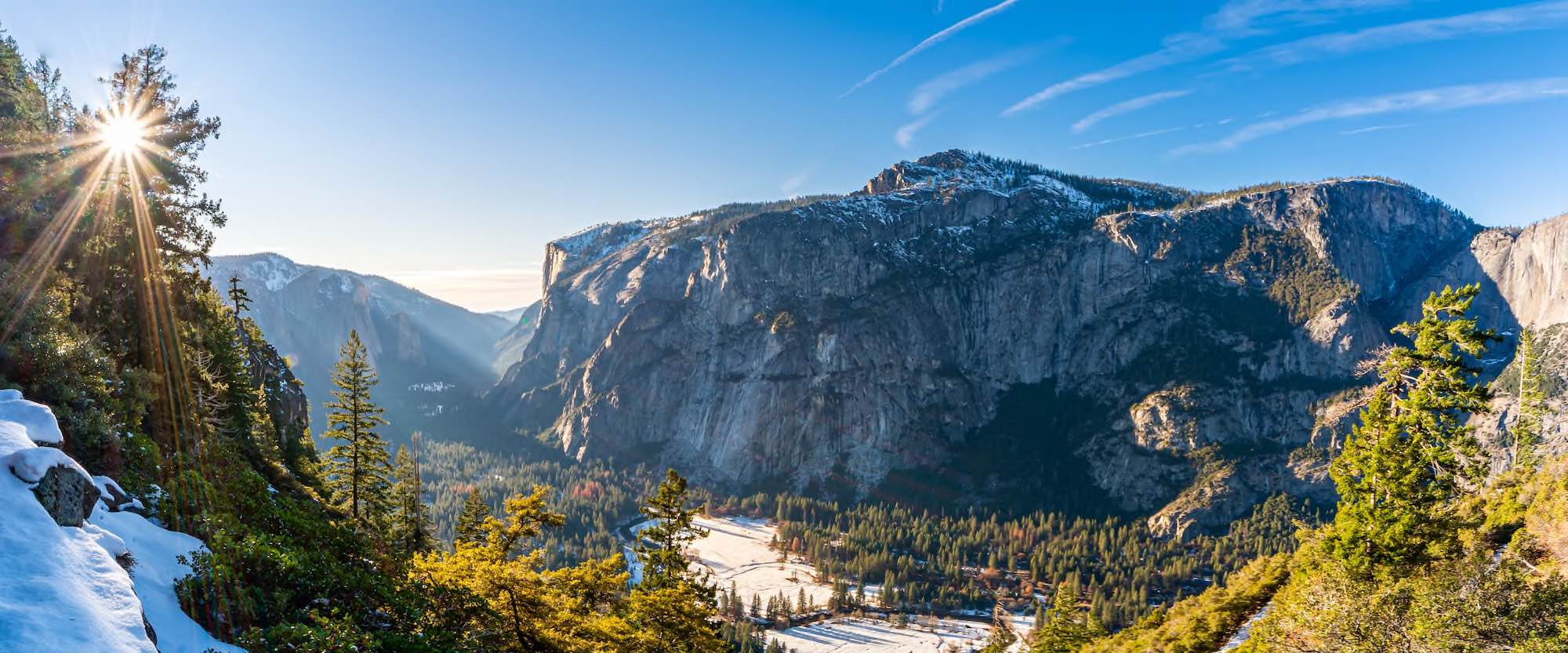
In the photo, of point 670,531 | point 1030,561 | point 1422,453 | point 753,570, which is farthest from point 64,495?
point 1030,561

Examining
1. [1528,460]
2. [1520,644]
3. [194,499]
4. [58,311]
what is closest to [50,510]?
[194,499]

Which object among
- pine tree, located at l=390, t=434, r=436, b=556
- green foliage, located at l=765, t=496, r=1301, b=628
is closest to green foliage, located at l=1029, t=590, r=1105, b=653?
pine tree, located at l=390, t=434, r=436, b=556

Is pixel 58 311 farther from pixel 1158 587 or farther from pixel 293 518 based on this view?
pixel 1158 587

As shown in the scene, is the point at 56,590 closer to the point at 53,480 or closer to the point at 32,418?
the point at 53,480

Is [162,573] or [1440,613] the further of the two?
[1440,613]

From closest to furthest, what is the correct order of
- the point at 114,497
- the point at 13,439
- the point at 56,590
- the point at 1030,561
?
the point at 56,590, the point at 13,439, the point at 114,497, the point at 1030,561

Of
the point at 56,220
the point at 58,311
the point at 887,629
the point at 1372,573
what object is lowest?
the point at 887,629

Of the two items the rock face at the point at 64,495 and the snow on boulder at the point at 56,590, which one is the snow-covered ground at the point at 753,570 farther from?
the snow on boulder at the point at 56,590
